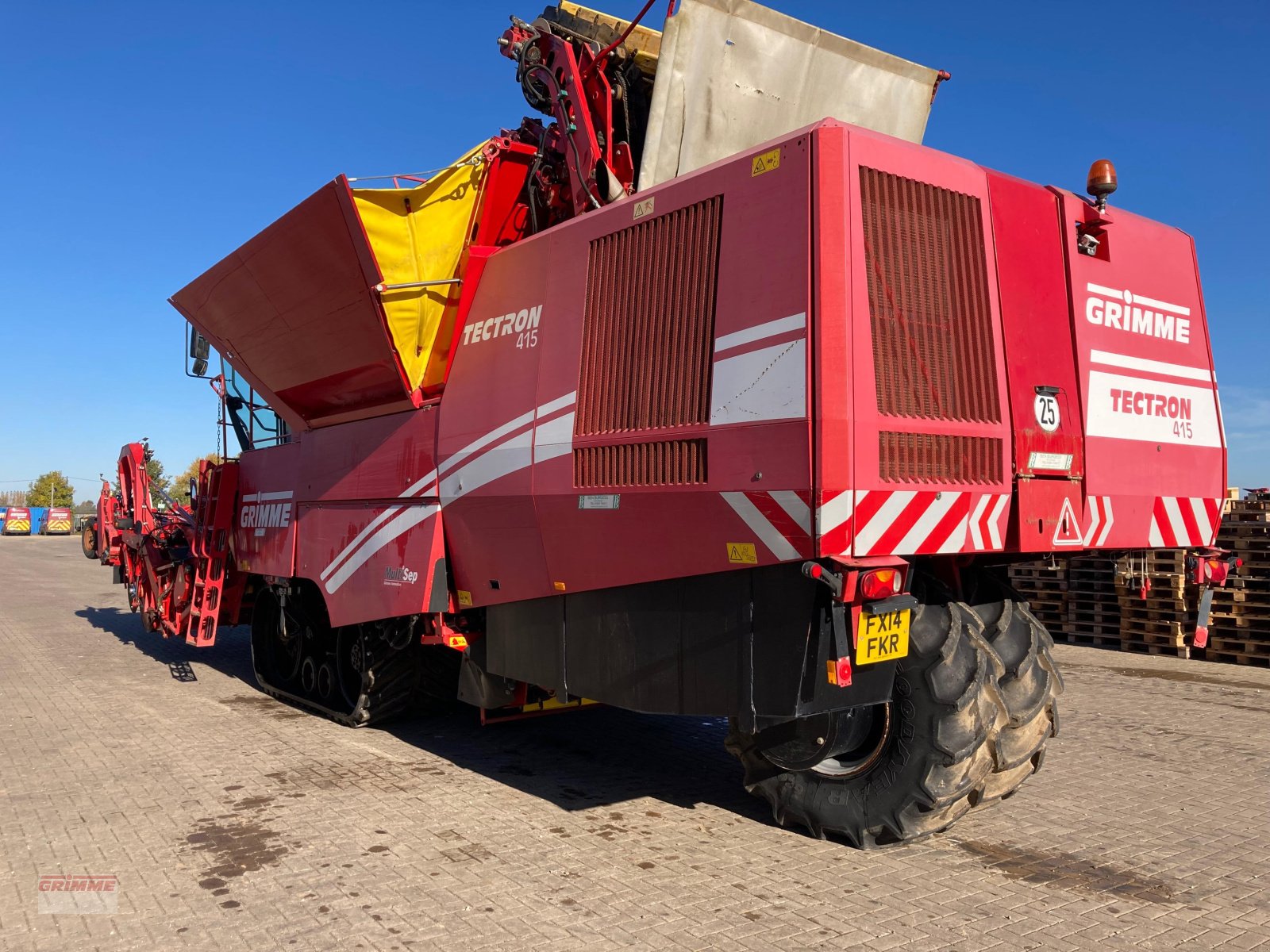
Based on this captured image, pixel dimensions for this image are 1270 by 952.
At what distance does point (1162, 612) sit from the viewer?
11.5m

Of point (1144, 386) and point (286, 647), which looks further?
point (286, 647)

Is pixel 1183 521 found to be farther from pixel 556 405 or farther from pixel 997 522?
pixel 556 405

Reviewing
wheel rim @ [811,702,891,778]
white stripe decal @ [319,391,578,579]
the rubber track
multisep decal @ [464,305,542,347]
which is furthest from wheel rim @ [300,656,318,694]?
wheel rim @ [811,702,891,778]

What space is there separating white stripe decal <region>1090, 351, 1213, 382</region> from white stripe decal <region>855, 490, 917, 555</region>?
4.77 feet

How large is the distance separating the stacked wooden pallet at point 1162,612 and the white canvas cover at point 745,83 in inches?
300

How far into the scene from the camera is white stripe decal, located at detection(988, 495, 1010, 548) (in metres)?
4.27

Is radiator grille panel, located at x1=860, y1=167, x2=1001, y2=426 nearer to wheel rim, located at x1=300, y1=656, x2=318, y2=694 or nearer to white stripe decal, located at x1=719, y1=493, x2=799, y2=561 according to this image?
white stripe decal, located at x1=719, y1=493, x2=799, y2=561

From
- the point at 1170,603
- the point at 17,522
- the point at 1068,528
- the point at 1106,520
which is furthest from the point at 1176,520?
the point at 17,522

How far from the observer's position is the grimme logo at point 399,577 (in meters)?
6.03

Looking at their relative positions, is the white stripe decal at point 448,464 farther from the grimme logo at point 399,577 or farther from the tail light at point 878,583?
the tail light at point 878,583

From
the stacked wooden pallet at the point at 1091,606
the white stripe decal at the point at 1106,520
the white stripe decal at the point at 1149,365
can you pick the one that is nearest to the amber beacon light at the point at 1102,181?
the white stripe decal at the point at 1149,365

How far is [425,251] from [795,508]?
3281 millimetres

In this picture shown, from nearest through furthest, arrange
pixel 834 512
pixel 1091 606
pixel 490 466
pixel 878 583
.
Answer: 1. pixel 834 512
2. pixel 878 583
3. pixel 490 466
4. pixel 1091 606

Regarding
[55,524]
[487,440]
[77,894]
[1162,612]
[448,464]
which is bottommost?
[77,894]
